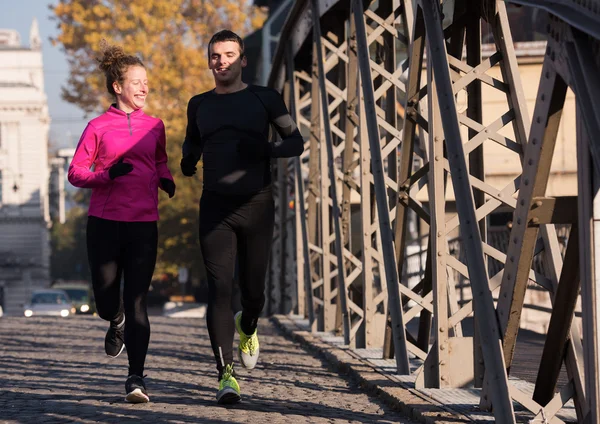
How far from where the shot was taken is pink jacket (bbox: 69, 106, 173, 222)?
7.14 metres

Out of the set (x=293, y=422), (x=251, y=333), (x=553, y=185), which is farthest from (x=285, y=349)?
(x=553, y=185)

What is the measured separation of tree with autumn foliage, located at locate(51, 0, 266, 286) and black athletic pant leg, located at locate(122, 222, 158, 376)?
139 feet

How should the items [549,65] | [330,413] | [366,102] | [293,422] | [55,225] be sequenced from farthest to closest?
[55,225] → [366,102] → [330,413] → [293,422] → [549,65]

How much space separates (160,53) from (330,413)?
45.9 metres

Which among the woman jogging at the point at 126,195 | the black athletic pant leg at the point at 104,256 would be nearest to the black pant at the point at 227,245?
the woman jogging at the point at 126,195

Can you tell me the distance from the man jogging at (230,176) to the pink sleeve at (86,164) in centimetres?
44

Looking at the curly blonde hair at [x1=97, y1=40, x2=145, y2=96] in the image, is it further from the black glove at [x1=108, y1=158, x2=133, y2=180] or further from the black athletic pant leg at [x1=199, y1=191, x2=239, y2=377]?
the black athletic pant leg at [x1=199, y1=191, x2=239, y2=377]

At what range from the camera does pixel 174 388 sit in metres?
8.25

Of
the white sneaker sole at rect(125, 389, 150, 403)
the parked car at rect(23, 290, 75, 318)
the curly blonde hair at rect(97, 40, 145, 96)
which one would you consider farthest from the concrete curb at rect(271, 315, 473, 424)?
the parked car at rect(23, 290, 75, 318)

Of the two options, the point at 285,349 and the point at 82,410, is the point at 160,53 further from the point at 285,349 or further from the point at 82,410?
the point at 82,410

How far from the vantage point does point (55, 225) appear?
331 ft

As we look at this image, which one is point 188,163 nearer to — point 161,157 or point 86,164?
point 161,157

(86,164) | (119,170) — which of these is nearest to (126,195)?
(119,170)

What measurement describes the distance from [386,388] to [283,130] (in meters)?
1.53
